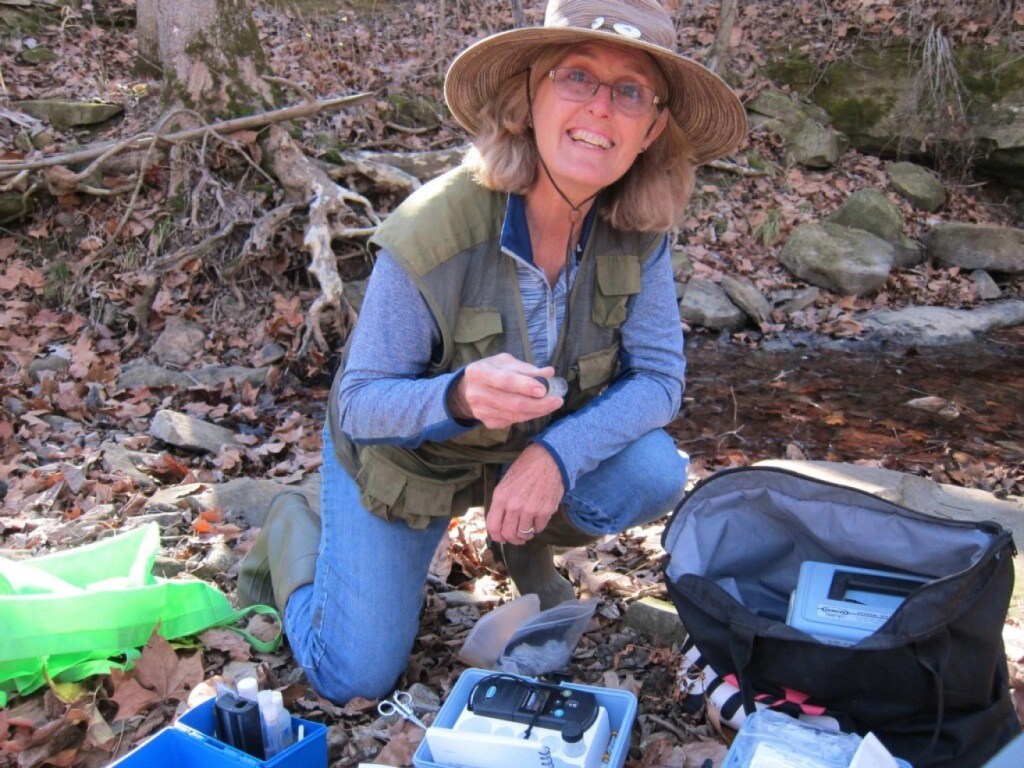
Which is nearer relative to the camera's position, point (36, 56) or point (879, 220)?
point (879, 220)

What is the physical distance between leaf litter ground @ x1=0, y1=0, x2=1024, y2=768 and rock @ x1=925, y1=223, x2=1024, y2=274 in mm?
189

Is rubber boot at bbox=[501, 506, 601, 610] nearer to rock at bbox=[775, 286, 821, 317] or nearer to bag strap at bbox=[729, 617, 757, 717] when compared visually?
bag strap at bbox=[729, 617, 757, 717]

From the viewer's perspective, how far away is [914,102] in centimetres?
919

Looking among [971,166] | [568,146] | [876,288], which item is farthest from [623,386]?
[971,166]

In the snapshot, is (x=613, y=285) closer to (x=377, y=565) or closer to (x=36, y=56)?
(x=377, y=565)

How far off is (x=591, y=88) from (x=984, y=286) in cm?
642

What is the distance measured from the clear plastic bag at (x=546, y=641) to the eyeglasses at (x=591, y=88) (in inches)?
54.5

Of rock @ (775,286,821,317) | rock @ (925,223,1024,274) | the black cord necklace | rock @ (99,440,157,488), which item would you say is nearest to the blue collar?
the black cord necklace

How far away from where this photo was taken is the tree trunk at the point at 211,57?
6.68 metres

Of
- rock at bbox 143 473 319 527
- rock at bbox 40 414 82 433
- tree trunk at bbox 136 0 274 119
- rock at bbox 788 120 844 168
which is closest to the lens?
rock at bbox 143 473 319 527

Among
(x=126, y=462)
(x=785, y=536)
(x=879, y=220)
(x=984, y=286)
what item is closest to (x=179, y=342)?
(x=126, y=462)

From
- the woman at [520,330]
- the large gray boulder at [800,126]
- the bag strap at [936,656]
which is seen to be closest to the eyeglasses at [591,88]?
the woman at [520,330]

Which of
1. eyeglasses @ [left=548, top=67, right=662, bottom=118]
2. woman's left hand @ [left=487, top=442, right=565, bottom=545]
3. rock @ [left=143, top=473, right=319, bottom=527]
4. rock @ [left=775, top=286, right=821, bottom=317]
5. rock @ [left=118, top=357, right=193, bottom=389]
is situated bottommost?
rock @ [left=118, top=357, right=193, bottom=389]

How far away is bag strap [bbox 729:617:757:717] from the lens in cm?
201
